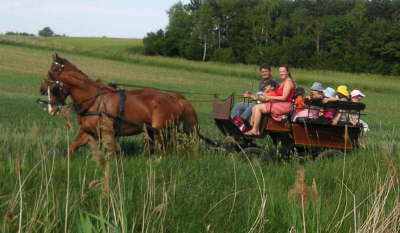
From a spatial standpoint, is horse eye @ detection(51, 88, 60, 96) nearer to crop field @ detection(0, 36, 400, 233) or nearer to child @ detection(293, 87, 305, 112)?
crop field @ detection(0, 36, 400, 233)

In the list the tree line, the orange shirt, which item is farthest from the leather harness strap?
the tree line

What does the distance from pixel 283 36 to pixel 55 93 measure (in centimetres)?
5935

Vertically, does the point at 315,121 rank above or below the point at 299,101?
below

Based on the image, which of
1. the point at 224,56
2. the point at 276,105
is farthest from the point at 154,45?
the point at 276,105

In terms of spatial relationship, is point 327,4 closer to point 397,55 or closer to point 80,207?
point 397,55

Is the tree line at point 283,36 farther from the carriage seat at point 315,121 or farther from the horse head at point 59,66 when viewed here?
the horse head at point 59,66

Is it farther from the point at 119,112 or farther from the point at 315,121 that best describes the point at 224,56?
the point at 119,112

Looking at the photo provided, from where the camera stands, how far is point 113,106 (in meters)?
8.91

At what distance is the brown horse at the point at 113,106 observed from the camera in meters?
8.77

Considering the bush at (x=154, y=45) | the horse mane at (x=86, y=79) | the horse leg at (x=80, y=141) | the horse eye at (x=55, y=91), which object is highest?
the horse mane at (x=86, y=79)

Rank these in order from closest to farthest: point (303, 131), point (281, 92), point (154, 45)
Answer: point (303, 131), point (281, 92), point (154, 45)

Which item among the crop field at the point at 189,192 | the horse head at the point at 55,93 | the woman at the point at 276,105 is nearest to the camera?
the crop field at the point at 189,192

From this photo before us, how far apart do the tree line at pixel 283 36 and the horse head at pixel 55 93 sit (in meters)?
51.5

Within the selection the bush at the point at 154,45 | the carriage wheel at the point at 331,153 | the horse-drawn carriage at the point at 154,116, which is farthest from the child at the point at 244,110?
the bush at the point at 154,45
